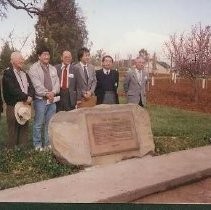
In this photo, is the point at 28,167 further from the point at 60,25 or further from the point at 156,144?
the point at 156,144

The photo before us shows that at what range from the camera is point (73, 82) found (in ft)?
20.5

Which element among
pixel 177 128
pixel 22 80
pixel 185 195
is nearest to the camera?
pixel 185 195

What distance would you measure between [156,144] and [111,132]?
4.11ft

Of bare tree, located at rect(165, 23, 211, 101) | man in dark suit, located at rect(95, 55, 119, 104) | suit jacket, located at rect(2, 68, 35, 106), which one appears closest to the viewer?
suit jacket, located at rect(2, 68, 35, 106)

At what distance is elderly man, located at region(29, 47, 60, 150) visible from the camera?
5.86 metres

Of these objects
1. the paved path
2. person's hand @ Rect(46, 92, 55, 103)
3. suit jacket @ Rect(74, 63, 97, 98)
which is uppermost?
suit jacket @ Rect(74, 63, 97, 98)

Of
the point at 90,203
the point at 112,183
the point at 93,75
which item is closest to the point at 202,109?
the point at 93,75

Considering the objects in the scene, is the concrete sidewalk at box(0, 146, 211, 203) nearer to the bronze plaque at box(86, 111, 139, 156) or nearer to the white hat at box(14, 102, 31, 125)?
the bronze plaque at box(86, 111, 139, 156)

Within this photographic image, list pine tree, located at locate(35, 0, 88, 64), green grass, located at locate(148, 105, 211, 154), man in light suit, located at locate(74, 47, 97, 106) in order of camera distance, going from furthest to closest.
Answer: green grass, located at locate(148, 105, 211, 154) → man in light suit, located at locate(74, 47, 97, 106) → pine tree, located at locate(35, 0, 88, 64)

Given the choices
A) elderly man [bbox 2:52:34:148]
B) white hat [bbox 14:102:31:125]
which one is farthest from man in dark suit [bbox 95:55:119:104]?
white hat [bbox 14:102:31:125]

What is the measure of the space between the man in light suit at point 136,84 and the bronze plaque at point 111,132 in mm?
1069

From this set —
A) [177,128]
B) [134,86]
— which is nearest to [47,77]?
[134,86]

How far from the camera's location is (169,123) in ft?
27.5

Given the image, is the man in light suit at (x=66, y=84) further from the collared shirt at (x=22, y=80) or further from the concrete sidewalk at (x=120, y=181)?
the concrete sidewalk at (x=120, y=181)
